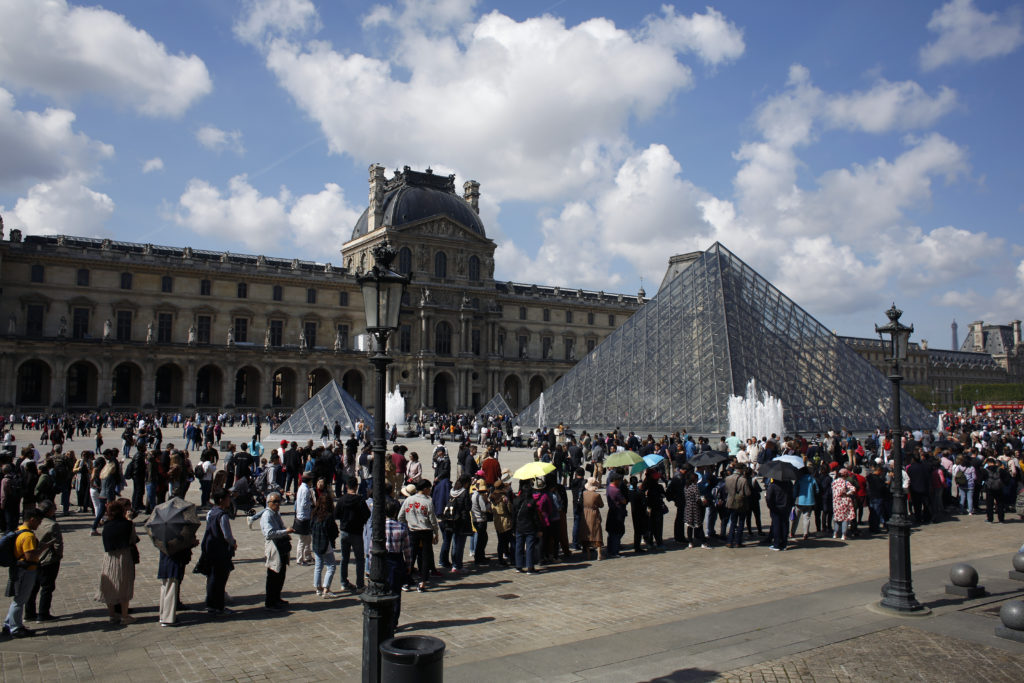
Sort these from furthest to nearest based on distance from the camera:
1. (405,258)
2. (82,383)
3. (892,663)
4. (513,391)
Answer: (513,391), (405,258), (82,383), (892,663)

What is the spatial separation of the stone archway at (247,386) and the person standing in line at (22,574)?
46.6m

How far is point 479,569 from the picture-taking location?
1002cm

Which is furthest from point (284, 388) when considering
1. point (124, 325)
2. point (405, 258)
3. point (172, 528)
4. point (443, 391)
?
point (172, 528)

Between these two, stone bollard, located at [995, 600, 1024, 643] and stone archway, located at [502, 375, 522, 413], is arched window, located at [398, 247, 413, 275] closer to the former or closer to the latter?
stone archway, located at [502, 375, 522, 413]

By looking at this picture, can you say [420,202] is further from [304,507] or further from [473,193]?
[304,507]

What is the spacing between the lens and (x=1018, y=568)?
8.90 metres

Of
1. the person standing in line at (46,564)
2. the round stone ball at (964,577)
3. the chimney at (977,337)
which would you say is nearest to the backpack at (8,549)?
the person standing in line at (46,564)

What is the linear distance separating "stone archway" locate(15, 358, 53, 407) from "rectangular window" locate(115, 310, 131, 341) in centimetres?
445

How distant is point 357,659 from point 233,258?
5151 cm

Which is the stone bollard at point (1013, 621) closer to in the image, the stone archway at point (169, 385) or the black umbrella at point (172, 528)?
the black umbrella at point (172, 528)

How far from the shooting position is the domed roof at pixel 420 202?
192 feet

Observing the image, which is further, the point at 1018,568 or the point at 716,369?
the point at 716,369

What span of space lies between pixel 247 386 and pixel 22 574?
4835 cm

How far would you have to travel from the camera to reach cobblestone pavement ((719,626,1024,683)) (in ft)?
19.5
